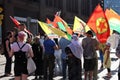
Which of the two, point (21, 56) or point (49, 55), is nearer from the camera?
point (21, 56)

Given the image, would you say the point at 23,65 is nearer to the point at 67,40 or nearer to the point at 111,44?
the point at 67,40

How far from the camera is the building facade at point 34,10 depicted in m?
40.3

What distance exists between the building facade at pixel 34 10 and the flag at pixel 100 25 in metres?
14.1

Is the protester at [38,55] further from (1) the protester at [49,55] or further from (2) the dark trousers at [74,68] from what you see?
(2) the dark trousers at [74,68]

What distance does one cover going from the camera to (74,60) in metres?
12.5

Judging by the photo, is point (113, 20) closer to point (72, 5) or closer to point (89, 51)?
point (89, 51)

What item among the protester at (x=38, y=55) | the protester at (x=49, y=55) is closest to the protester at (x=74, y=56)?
the protester at (x=49, y=55)

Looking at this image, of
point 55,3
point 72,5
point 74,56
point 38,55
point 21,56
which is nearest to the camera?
point 21,56

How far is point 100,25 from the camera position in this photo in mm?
12945

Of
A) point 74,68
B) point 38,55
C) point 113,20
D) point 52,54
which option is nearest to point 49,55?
point 52,54

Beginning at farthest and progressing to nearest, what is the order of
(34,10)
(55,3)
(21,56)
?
(55,3) < (34,10) < (21,56)

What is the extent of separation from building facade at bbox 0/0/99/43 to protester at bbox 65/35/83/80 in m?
14.4

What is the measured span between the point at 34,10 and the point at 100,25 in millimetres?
36757

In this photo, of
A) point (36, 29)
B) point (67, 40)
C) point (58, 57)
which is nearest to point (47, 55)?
point (67, 40)
